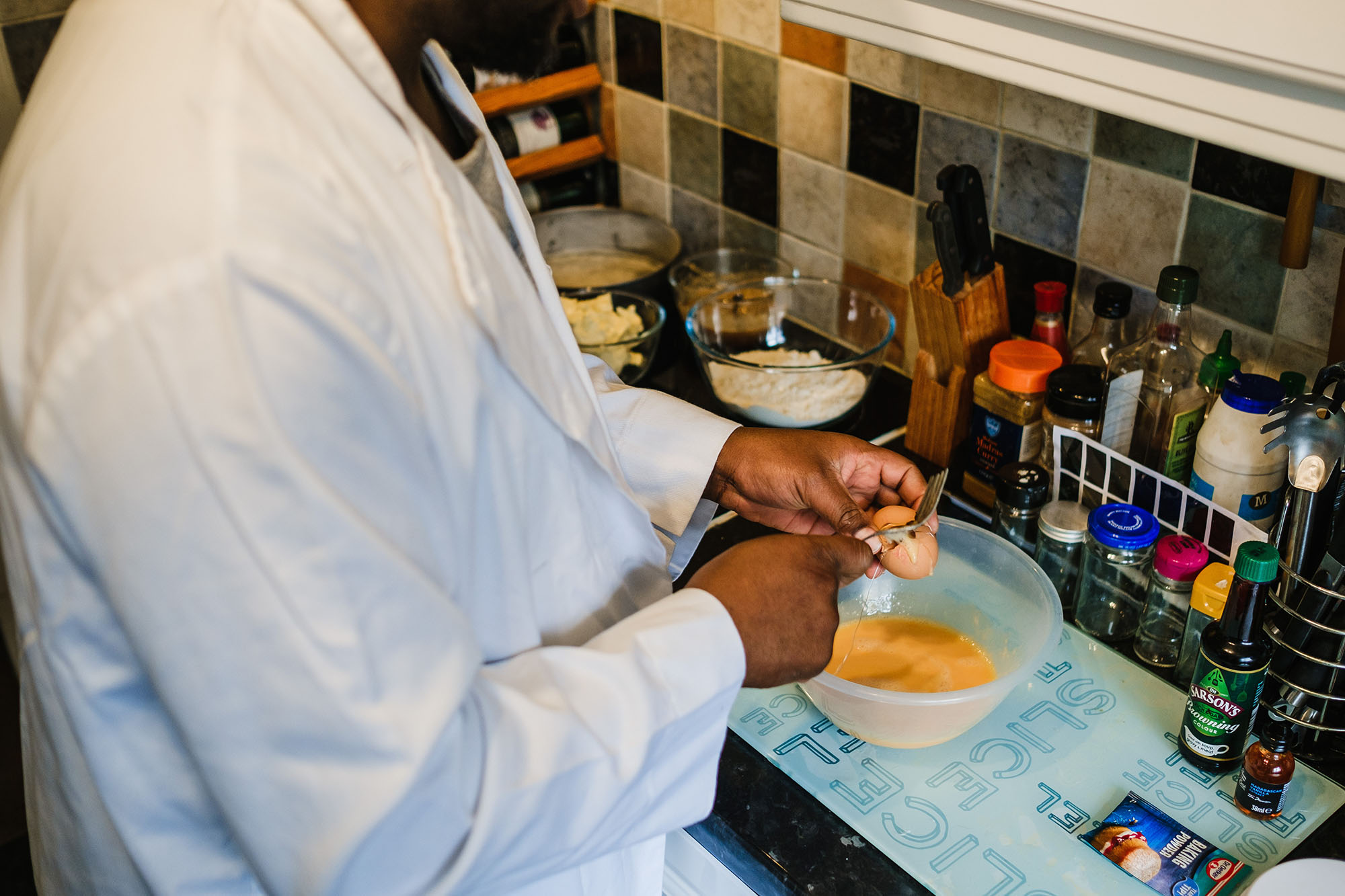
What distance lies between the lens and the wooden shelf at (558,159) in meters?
1.79

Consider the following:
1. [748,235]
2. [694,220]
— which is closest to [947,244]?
[748,235]

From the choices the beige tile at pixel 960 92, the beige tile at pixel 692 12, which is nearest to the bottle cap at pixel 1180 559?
the beige tile at pixel 960 92

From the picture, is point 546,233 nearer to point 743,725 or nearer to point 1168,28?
point 743,725

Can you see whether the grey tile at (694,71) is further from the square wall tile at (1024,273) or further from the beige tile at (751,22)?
the square wall tile at (1024,273)

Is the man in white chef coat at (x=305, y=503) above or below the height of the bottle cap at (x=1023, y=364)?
above

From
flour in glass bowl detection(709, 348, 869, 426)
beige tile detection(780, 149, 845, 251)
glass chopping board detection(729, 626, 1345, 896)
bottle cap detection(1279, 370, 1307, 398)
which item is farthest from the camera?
beige tile detection(780, 149, 845, 251)

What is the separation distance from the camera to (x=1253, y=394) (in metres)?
1.00

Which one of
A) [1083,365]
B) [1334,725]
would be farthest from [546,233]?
[1334,725]

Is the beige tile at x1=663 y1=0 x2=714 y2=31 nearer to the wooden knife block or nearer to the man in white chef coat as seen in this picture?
the wooden knife block

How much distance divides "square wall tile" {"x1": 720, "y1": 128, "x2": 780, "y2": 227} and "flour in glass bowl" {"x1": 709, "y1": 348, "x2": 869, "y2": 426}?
0.31m

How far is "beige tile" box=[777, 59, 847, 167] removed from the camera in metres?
1.47

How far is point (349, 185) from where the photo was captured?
0.59 metres

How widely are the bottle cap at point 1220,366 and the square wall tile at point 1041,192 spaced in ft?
0.76

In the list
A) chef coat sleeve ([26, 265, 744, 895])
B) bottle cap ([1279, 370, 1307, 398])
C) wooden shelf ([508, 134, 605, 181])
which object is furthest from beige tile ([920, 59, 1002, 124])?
chef coat sleeve ([26, 265, 744, 895])
